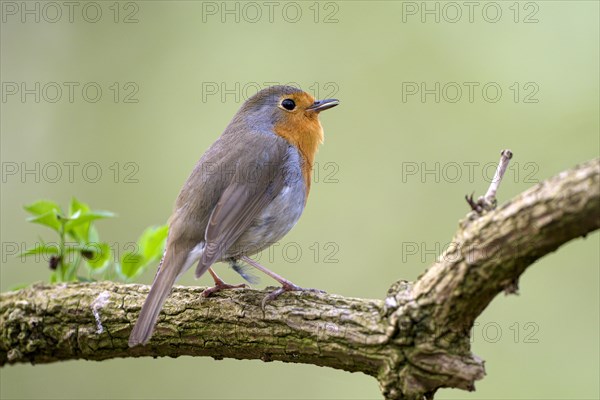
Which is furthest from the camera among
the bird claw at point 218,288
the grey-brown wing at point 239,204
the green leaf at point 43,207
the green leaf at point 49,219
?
the grey-brown wing at point 239,204

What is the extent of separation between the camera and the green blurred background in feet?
21.6

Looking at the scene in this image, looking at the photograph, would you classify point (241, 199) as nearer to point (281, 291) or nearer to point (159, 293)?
point (281, 291)

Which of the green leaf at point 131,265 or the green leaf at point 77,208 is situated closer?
the green leaf at point 77,208

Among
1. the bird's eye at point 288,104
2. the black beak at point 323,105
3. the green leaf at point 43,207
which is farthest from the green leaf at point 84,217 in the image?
the black beak at point 323,105

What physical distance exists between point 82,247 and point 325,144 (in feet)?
13.3

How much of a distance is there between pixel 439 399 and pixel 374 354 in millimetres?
3201

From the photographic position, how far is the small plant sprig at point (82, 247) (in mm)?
3852

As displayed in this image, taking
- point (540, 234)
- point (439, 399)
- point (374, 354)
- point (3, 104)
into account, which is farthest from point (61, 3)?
point (540, 234)

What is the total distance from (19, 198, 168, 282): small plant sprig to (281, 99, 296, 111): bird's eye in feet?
5.04

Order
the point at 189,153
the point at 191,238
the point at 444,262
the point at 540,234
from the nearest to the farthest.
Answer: the point at 540,234
the point at 444,262
the point at 191,238
the point at 189,153

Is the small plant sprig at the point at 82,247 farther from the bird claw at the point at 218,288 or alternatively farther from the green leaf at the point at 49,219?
the bird claw at the point at 218,288

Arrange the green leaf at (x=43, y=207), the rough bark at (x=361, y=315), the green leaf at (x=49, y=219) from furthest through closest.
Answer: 1. the green leaf at (x=43, y=207)
2. the green leaf at (x=49, y=219)
3. the rough bark at (x=361, y=315)

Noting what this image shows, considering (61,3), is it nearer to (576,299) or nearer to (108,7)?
(108,7)

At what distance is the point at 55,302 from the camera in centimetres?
406
